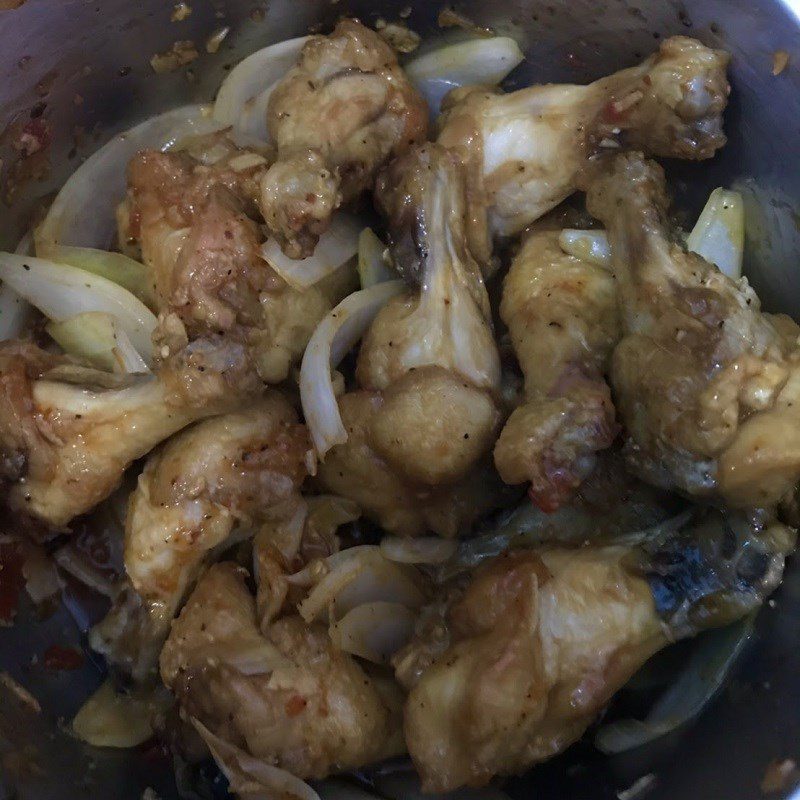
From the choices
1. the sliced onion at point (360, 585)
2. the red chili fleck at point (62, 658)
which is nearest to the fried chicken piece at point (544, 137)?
the sliced onion at point (360, 585)

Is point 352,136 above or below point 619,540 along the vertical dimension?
above

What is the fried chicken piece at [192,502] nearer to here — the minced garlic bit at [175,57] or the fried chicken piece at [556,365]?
the fried chicken piece at [556,365]

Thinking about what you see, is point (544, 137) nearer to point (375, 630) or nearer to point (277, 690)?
point (375, 630)

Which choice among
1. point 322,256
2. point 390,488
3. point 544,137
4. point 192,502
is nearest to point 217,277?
point 322,256

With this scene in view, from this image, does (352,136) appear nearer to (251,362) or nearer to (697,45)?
(251,362)

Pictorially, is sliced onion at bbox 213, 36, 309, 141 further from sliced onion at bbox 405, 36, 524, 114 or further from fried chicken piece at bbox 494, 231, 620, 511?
fried chicken piece at bbox 494, 231, 620, 511

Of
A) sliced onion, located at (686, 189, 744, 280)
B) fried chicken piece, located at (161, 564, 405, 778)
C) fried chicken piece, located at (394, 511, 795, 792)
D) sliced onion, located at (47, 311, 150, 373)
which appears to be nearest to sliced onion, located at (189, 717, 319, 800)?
fried chicken piece, located at (161, 564, 405, 778)

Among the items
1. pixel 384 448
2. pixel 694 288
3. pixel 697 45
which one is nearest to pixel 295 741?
pixel 384 448
